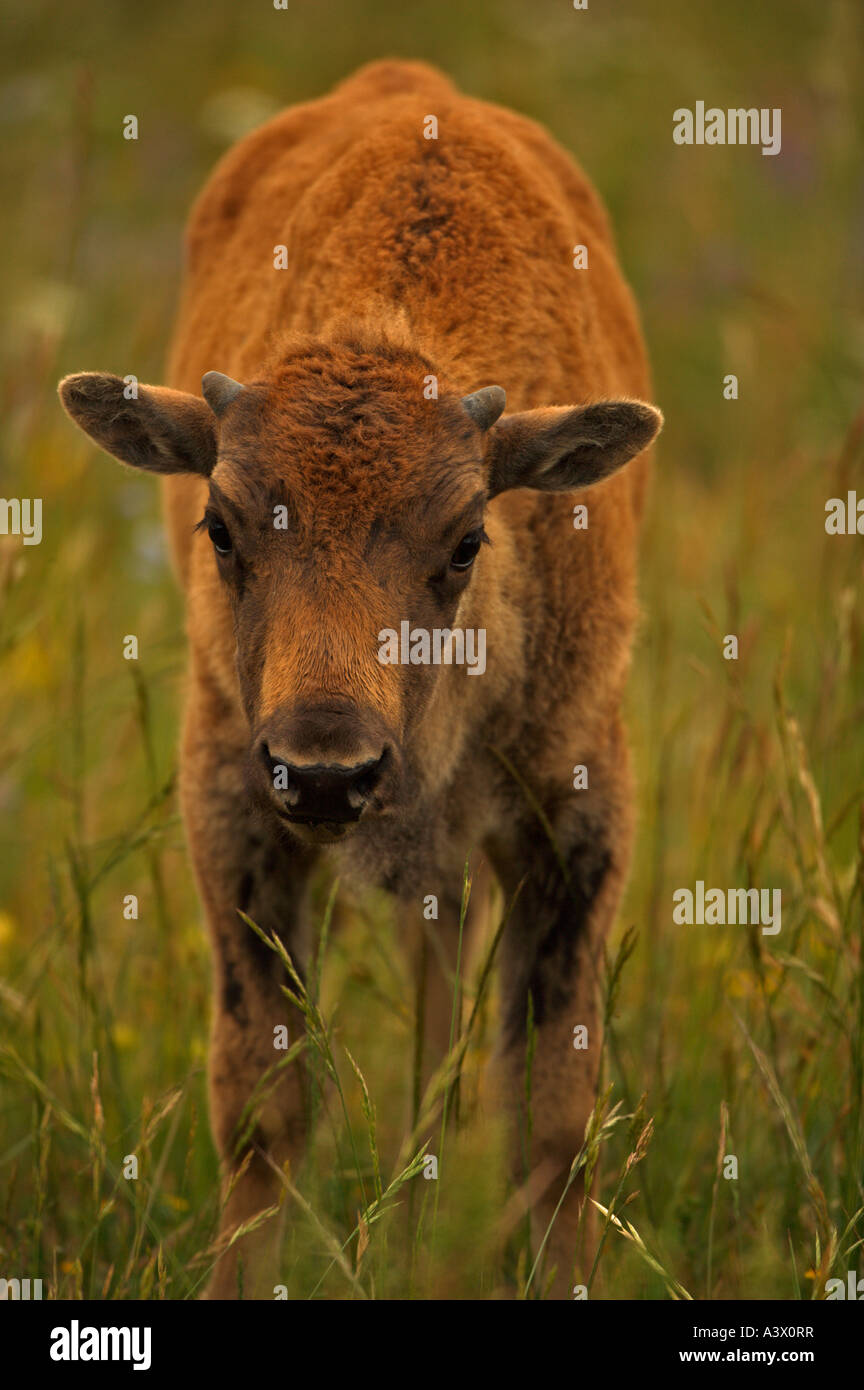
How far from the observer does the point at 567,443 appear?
474cm

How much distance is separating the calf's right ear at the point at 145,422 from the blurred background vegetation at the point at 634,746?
69 centimetres

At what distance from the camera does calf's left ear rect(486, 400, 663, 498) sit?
15.3 feet

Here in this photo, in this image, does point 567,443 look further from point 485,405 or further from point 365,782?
point 365,782

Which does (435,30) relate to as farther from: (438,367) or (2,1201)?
(2,1201)

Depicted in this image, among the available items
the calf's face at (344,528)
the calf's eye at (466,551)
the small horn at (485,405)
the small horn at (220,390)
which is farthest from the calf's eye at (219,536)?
the small horn at (485,405)

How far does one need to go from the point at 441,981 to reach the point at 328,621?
303cm

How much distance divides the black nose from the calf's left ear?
119cm

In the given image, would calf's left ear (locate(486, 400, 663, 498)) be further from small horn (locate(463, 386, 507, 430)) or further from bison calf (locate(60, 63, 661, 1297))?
small horn (locate(463, 386, 507, 430))

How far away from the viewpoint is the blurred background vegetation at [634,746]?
15.3ft

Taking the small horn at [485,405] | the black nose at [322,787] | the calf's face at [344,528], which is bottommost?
the black nose at [322,787]

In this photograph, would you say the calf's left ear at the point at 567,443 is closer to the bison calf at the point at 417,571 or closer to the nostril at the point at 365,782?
the bison calf at the point at 417,571

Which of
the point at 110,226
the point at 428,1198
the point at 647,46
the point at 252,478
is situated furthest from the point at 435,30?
the point at 428,1198

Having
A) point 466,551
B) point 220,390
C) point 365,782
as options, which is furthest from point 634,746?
point 365,782

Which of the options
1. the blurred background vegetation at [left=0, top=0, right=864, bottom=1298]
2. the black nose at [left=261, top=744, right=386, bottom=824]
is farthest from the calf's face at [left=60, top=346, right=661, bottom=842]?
the blurred background vegetation at [left=0, top=0, right=864, bottom=1298]
